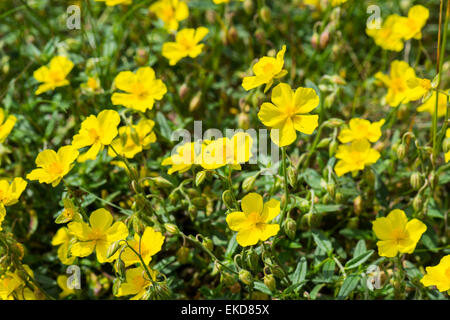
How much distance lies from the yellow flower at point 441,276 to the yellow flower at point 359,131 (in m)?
0.63

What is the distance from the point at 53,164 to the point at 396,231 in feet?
4.24

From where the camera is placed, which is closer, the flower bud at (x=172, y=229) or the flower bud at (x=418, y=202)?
the flower bud at (x=172, y=229)

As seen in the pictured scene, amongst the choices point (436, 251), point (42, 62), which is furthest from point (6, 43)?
point (436, 251)

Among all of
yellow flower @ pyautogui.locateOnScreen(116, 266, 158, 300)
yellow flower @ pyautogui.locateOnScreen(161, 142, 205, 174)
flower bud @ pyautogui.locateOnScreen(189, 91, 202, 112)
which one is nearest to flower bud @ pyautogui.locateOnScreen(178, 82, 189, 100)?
flower bud @ pyautogui.locateOnScreen(189, 91, 202, 112)

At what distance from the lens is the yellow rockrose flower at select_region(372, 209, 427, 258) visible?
1.93m

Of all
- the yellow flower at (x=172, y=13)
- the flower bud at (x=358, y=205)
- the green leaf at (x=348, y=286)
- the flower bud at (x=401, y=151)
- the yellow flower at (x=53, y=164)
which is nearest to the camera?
the yellow flower at (x=53, y=164)

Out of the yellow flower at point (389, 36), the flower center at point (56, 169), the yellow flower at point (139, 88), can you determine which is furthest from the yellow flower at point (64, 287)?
the yellow flower at point (389, 36)

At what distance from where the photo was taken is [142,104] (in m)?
2.28

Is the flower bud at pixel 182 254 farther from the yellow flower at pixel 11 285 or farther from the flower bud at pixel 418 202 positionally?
the flower bud at pixel 418 202

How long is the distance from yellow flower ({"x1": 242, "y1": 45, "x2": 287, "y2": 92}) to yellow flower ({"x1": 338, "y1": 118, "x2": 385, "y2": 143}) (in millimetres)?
598

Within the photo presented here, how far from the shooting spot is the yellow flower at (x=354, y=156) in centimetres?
219

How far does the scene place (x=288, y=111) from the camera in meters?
1.81

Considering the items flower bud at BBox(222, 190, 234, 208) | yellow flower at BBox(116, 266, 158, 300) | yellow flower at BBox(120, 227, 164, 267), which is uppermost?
flower bud at BBox(222, 190, 234, 208)

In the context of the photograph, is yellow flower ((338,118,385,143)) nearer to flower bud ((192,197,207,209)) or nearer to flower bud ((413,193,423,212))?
flower bud ((413,193,423,212))
